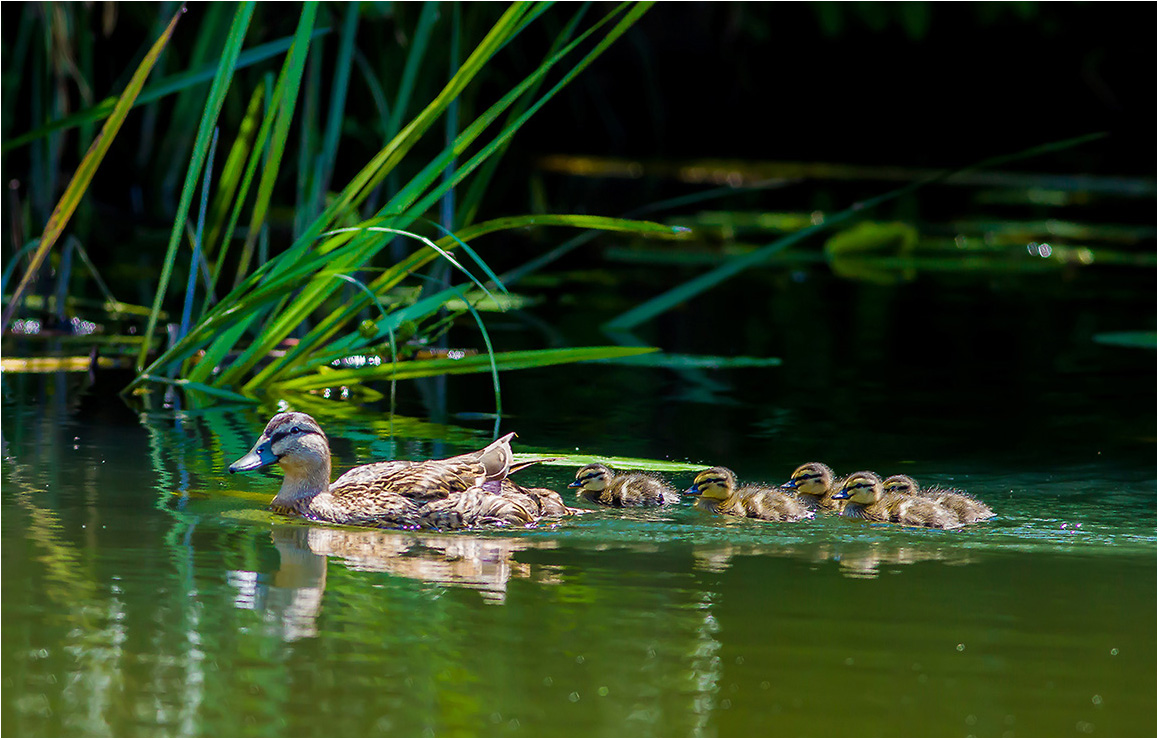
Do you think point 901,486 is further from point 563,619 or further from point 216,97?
point 216,97

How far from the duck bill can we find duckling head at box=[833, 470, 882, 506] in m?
1.70

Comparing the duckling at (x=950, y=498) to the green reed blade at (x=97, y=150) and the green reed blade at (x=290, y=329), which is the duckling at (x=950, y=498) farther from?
the green reed blade at (x=97, y=150)

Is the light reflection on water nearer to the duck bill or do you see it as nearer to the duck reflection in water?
the duck reflection in water

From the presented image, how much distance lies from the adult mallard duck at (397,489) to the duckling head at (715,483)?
1.45 ft

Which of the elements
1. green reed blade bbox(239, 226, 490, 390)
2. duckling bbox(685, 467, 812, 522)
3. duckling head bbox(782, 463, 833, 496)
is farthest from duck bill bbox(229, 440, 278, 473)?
duckling head bbox(782, 463, 833, 496)

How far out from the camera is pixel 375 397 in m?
7.19

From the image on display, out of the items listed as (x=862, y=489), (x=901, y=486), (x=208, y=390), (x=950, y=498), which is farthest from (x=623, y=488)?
(x=208, y=390)

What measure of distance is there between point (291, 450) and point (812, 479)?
1578 mm

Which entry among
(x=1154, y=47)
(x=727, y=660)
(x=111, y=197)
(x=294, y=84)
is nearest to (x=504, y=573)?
(x=727, y=660)

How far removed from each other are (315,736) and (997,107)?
1804cm

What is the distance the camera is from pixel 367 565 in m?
4.54

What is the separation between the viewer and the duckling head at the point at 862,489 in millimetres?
5273

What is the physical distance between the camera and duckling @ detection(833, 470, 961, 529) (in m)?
5.10

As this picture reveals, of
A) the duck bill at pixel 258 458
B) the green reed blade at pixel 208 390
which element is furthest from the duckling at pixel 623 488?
the green reed blade at pixel 208 390
